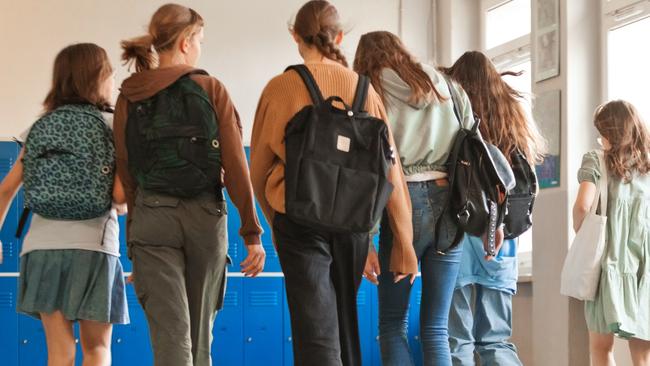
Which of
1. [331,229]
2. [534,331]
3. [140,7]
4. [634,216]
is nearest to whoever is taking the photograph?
[331,229]

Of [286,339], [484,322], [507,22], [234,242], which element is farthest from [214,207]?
[507,22]

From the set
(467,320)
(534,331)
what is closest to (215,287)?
(467,320)

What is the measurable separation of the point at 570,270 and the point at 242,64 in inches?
136

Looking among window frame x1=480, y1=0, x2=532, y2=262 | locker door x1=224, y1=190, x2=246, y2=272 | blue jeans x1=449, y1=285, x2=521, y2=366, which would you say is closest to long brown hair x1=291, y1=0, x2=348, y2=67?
blue jeans x1=449, y1=285, x2=521, y2=366

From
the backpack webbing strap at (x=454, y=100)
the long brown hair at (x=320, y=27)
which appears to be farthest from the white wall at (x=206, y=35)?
the long brown hair at (x=320, y=27)

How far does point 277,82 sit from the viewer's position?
9.33ft

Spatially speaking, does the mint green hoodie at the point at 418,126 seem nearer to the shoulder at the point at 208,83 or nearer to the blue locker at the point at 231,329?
the shoulder at the point at 208,83

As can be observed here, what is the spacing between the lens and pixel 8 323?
562 cm

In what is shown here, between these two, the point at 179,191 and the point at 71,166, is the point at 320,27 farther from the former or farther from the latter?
the point at 71,166

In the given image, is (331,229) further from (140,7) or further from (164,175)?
(140,7)

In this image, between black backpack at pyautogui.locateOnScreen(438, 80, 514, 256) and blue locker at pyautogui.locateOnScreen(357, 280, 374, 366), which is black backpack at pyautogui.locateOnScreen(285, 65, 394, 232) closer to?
black backpack at pyautogui.locateOnScreen(438, 80, 514, 256)

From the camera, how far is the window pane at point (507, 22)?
7.22 m

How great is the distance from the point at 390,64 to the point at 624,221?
194 centimetres

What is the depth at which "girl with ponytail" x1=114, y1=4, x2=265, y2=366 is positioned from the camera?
2.89m
